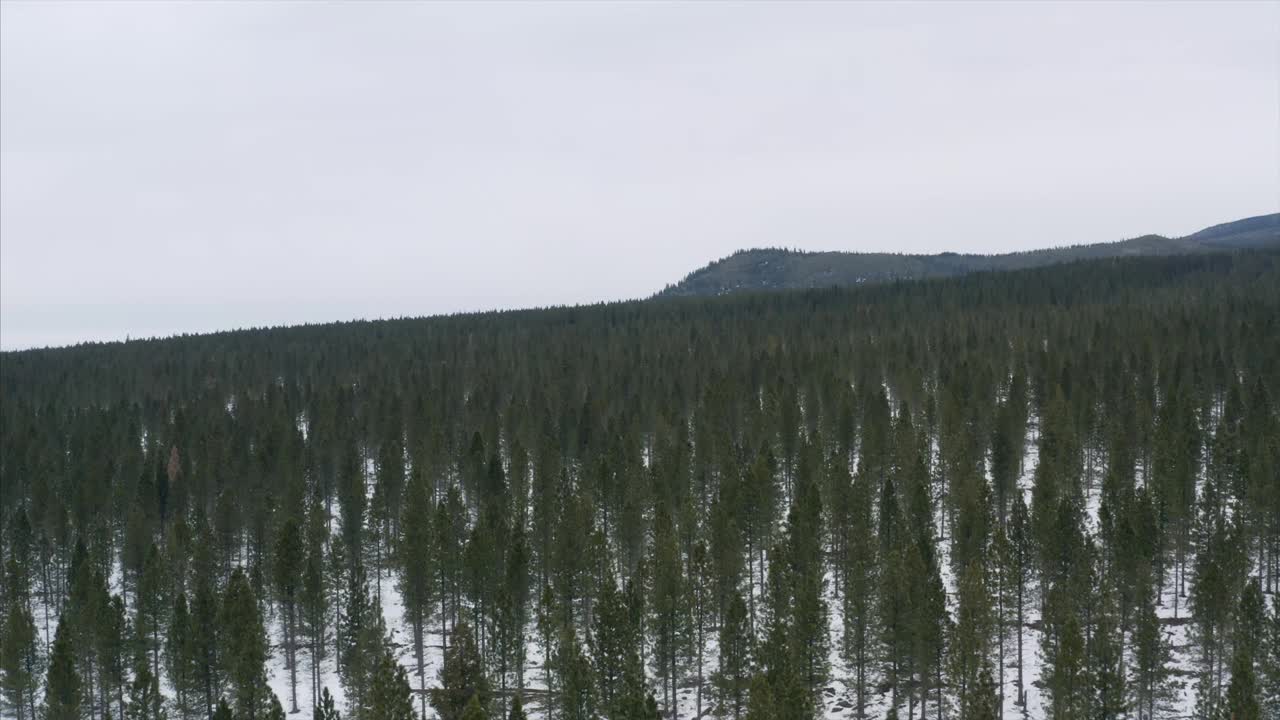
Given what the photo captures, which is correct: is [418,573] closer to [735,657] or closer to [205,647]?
[205,647]

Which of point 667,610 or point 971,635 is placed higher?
point 971,635

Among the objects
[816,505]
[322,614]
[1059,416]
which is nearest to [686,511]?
[816,505]

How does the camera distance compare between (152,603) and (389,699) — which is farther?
(152,603)

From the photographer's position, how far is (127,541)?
254 ft

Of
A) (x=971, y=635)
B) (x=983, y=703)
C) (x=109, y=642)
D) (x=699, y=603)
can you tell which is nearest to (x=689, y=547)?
(x=699, y=603)

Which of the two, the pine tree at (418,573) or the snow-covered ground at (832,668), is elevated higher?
the pine tree at (418,573)

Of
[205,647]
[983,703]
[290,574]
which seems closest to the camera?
[983,703]

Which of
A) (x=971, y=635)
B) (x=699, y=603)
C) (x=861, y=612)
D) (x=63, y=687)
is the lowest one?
(x=63, y=687)

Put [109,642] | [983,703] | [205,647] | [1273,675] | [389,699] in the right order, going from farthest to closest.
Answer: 1. [109,642]
2. [205,647]
3. [1273,675]
4. [389,699]
5. [983,703]

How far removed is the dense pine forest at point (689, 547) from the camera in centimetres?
5128

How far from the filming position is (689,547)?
71375mm

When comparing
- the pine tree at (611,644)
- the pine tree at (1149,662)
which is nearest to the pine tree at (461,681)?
the pine tree at (611,644)

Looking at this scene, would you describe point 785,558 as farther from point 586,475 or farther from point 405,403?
point 405,403

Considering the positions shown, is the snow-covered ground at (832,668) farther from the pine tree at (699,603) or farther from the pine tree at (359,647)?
the pine tree at (359,647)
